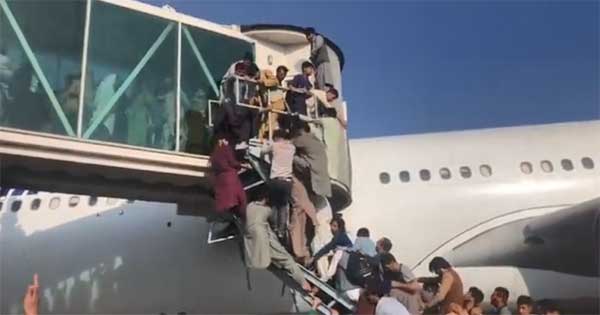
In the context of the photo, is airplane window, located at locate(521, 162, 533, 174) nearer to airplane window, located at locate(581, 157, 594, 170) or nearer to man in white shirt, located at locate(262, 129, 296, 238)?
airplane window, located at locate(581, 157, 594, 170)

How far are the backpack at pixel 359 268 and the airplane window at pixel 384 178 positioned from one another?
17.4 ft

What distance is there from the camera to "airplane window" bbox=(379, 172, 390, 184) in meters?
12.3

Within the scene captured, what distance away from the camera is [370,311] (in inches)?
212

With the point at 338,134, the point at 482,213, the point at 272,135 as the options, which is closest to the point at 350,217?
the point at 482,213

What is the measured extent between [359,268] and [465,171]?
247 inches

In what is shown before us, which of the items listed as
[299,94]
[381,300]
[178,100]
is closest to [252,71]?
[299,94]

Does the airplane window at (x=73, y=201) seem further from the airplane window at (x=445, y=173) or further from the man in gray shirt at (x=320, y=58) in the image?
the airplane window at (x=445, y=173)

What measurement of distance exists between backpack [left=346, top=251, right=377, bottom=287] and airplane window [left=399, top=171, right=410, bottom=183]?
211 inches

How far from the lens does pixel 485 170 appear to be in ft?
40.5

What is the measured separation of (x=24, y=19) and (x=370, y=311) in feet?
14.8

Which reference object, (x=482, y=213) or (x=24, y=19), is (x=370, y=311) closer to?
(x=24, y=19)

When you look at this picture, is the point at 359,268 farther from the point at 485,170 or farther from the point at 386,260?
the point at 485,170

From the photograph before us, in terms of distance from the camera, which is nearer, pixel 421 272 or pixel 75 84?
pixel 75 84

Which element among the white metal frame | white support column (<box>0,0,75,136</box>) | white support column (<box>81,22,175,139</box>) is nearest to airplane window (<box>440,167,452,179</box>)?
the white metal frame
